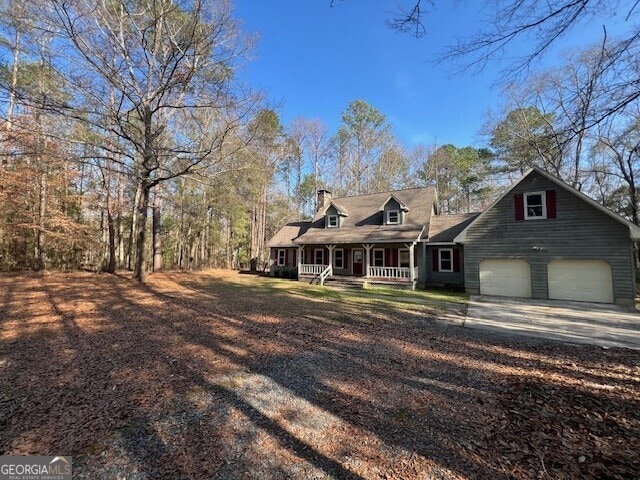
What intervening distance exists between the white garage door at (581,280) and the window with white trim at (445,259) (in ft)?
15.5

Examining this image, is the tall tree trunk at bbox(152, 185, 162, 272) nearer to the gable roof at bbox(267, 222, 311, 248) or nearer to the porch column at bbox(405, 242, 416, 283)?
the gable roof at bbox(267, 222, 311, 248)

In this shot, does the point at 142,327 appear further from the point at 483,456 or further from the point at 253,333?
the point at 483,456

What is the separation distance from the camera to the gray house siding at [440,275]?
16125 mm

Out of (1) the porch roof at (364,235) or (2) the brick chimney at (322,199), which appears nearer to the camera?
(1) the porch roof at (364,235)

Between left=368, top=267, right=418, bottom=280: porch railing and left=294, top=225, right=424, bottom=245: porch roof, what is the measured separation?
180cm

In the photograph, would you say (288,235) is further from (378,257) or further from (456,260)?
(456,260)

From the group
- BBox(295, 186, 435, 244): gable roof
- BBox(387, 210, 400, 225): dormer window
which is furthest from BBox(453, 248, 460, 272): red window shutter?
BBox(387, 210, 400, 225): dormer window

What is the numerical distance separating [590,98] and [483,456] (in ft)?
15.7

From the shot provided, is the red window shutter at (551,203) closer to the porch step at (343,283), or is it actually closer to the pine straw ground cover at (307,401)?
the pine straw ground cover at (307,401)

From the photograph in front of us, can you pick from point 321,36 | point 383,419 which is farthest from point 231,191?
point 383,419

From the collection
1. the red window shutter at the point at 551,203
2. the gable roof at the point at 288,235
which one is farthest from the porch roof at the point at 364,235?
the red window shutter at the point at 551,203

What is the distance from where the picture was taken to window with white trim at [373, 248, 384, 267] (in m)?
18.2

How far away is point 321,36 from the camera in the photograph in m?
10.9

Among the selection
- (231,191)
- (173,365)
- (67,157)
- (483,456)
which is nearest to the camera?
(483,456)
